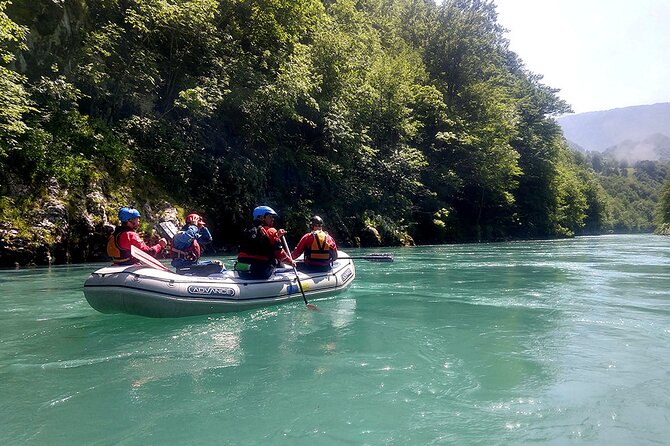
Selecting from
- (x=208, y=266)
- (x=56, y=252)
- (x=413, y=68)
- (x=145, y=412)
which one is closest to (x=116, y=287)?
(x=208, y=266)

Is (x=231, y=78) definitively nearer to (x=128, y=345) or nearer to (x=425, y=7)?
(x=128, y=345)

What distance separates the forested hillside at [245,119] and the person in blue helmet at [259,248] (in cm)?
668

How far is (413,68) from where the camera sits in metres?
26.7

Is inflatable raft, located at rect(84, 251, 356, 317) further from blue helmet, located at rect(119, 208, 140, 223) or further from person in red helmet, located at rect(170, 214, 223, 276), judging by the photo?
blue helmet, located at rect(119, 208, 140, 223)

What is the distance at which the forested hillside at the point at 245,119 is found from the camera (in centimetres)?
1192

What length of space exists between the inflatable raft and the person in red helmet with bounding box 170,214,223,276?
248 mm

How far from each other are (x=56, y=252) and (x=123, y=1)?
30.6 feet

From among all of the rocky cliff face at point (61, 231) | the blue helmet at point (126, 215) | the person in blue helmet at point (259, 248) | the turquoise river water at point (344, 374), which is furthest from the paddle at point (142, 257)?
the rocky cliff face at point (61, 231)

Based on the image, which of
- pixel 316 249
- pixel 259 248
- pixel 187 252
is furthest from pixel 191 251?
pixel 316 249

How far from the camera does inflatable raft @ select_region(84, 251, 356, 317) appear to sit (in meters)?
5.47

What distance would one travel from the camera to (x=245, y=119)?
1809 cm

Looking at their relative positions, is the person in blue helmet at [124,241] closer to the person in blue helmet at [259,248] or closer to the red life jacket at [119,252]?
the red life jacket at [119,252]

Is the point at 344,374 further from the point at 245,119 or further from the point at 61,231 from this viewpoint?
the point at 245,119

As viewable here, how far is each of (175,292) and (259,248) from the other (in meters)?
1.47
